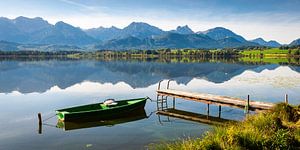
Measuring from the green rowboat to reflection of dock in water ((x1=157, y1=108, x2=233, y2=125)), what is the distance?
338cm

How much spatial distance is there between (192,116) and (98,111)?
10.3 m

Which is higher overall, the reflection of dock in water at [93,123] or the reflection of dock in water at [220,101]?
the reflection of dock in water at [220,101]

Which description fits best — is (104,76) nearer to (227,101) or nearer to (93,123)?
(93,123)

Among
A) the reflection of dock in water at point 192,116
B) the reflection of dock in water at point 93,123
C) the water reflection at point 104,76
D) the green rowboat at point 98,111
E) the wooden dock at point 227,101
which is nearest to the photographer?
the wooden dock at point 227,101

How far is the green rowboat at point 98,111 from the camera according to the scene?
33156 millimetres

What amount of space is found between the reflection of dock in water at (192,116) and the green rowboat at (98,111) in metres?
3.38

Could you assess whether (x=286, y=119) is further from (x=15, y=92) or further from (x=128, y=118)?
(x=15, y=92)

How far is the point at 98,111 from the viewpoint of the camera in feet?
112

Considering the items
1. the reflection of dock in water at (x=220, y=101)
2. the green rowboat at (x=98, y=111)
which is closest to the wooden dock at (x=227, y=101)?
the reflection of dock in water at (x=220, y=101)

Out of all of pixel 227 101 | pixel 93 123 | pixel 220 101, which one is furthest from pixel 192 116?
pixel 93 123

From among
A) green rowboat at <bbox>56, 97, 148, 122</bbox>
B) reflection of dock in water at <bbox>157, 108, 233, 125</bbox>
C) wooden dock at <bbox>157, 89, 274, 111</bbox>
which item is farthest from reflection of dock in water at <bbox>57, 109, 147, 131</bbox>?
wooden dock at <bbox>157, 89, 274, 111</bbox>

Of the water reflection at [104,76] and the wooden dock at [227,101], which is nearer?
the wooden dock at [227,101]

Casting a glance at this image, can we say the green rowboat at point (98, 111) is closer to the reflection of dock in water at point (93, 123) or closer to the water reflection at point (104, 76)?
the reflection of dock in water at point (93, 123)

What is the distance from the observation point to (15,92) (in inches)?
2322
